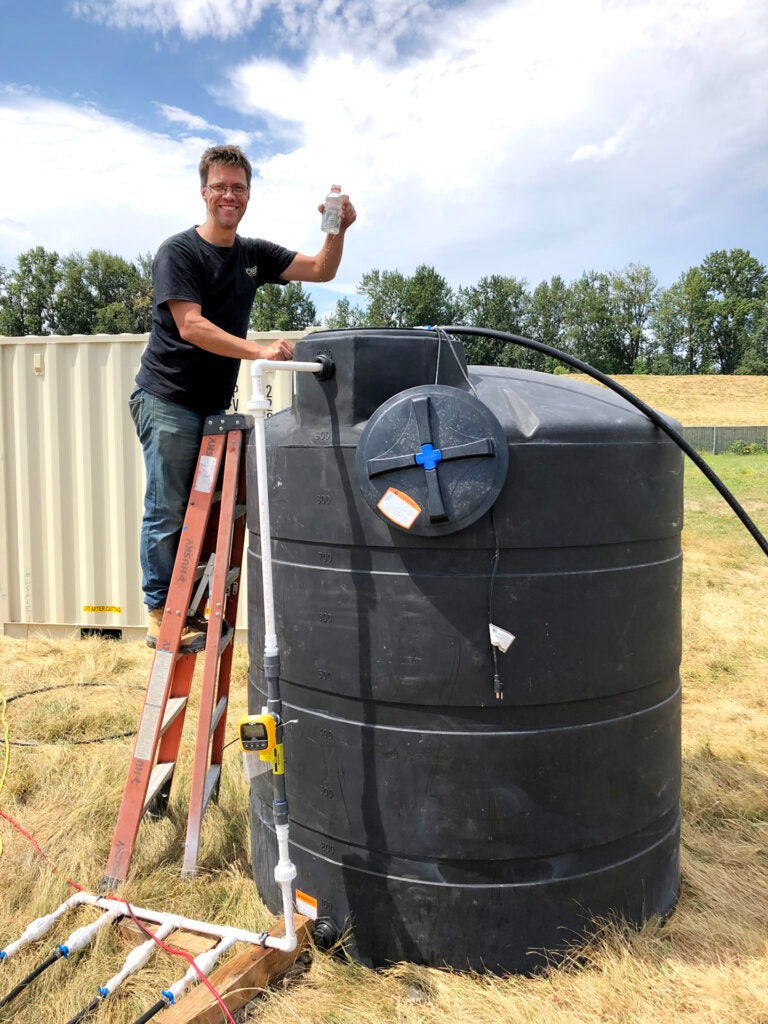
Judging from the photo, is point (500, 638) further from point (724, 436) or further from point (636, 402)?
point (724, 436)

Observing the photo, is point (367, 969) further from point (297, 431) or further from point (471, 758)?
point (297, 431)

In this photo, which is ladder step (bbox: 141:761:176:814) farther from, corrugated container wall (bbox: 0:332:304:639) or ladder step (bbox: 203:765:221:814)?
corrugated container wall (bbox: 0:332:304:639)

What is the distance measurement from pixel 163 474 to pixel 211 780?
4.28ft

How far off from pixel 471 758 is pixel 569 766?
29cm

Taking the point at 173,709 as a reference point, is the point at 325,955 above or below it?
below

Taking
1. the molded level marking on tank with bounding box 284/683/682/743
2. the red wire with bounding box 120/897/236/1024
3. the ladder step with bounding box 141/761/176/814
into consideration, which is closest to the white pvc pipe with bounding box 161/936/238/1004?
the red wire with bounding box 120/897/236/1024

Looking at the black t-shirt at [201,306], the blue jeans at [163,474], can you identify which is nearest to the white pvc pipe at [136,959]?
the blue jeans at [163,474]

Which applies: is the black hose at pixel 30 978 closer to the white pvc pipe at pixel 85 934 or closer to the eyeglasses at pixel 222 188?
the white pvc pipe at pixel 85 934

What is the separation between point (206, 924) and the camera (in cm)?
230

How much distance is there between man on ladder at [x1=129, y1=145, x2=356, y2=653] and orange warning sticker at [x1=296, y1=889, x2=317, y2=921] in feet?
3.44

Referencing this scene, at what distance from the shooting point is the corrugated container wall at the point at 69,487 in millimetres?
6520

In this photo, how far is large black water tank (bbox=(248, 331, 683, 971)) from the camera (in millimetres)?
2033

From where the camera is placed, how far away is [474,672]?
2.03 meters

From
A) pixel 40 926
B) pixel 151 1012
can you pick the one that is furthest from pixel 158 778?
pixel 151 1012
